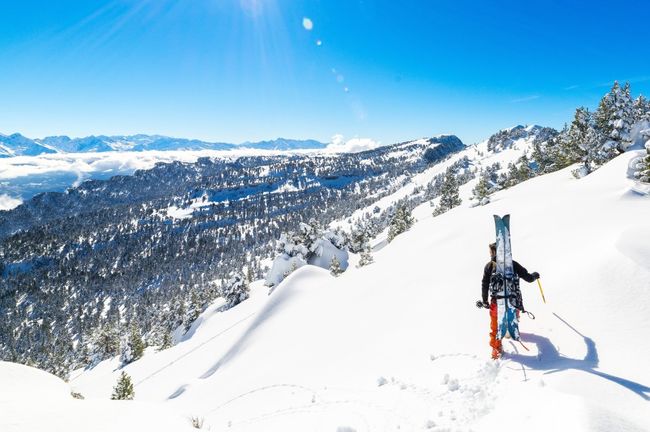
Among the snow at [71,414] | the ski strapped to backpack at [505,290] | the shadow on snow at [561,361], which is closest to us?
the shadow on snow at [561,361]

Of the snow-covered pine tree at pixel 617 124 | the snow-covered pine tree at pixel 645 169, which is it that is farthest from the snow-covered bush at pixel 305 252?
the snow-covered pine tree at pixel 645 169

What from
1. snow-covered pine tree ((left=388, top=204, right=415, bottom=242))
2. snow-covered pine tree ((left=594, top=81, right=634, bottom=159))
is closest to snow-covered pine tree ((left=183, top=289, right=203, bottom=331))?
snow-covered pine tree ((left=388, top=204, right=415, bottom=242))

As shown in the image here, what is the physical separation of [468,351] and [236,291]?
6108 centimetres

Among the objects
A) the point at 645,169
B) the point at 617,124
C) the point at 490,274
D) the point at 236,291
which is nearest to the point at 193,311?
the point at 236,291

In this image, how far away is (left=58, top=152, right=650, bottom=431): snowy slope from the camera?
22.1 ft

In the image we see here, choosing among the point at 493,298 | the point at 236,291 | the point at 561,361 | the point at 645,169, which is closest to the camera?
the point at 561,361

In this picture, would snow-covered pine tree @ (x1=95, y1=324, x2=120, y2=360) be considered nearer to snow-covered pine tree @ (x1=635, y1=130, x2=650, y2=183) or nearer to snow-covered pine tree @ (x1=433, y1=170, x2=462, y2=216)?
snow-covered pine tree @ (x1=433, y1=170, x2=462, y2=216)

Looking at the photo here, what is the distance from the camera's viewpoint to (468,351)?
9984mm

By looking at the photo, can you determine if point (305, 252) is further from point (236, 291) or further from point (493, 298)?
point (493, 298)

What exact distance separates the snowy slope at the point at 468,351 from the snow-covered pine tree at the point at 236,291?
44.2 meters

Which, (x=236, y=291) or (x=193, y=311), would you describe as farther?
(x=193, y=311)

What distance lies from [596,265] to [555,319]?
2.73m

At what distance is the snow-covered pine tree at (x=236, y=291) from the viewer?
65.4 metres

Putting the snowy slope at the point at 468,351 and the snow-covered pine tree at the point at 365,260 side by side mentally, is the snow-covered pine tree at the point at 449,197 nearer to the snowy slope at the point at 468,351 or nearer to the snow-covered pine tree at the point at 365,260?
the snow-covered pine tree at the point at 365,260
